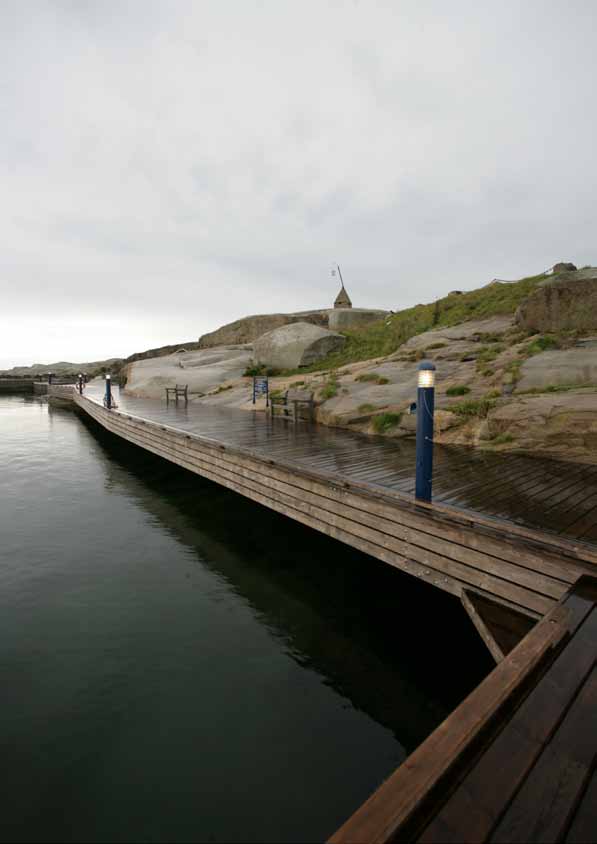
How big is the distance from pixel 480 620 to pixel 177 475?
1138 cm

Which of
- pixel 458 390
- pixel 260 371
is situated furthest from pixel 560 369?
pixel 260 371

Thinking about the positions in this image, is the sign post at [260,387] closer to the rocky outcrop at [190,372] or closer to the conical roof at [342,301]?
the rocky outcrop at [190,372]

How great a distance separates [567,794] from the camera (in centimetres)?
193

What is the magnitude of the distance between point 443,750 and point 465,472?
5.29 meters

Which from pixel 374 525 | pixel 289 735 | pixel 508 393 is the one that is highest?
pixel 508 393

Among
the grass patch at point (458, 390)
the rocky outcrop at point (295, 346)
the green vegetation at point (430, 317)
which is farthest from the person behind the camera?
the rocky outcrop at point (295, 346)

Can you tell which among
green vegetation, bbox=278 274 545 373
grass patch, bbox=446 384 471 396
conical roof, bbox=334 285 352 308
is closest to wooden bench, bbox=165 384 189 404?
green vegetation, bbox=278 274 545 373

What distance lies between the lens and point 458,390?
11.6m

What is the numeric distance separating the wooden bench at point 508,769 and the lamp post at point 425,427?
2626 mm

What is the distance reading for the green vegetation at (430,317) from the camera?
21.5 metres

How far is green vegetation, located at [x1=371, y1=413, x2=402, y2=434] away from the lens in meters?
11.1

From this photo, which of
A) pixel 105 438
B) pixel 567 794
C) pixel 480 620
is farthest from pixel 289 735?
pixel 105 438

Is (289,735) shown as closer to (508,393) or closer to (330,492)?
(330,492)

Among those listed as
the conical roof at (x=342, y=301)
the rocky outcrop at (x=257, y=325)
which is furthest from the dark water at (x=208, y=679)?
the conical roof at (x=342, y=301)
